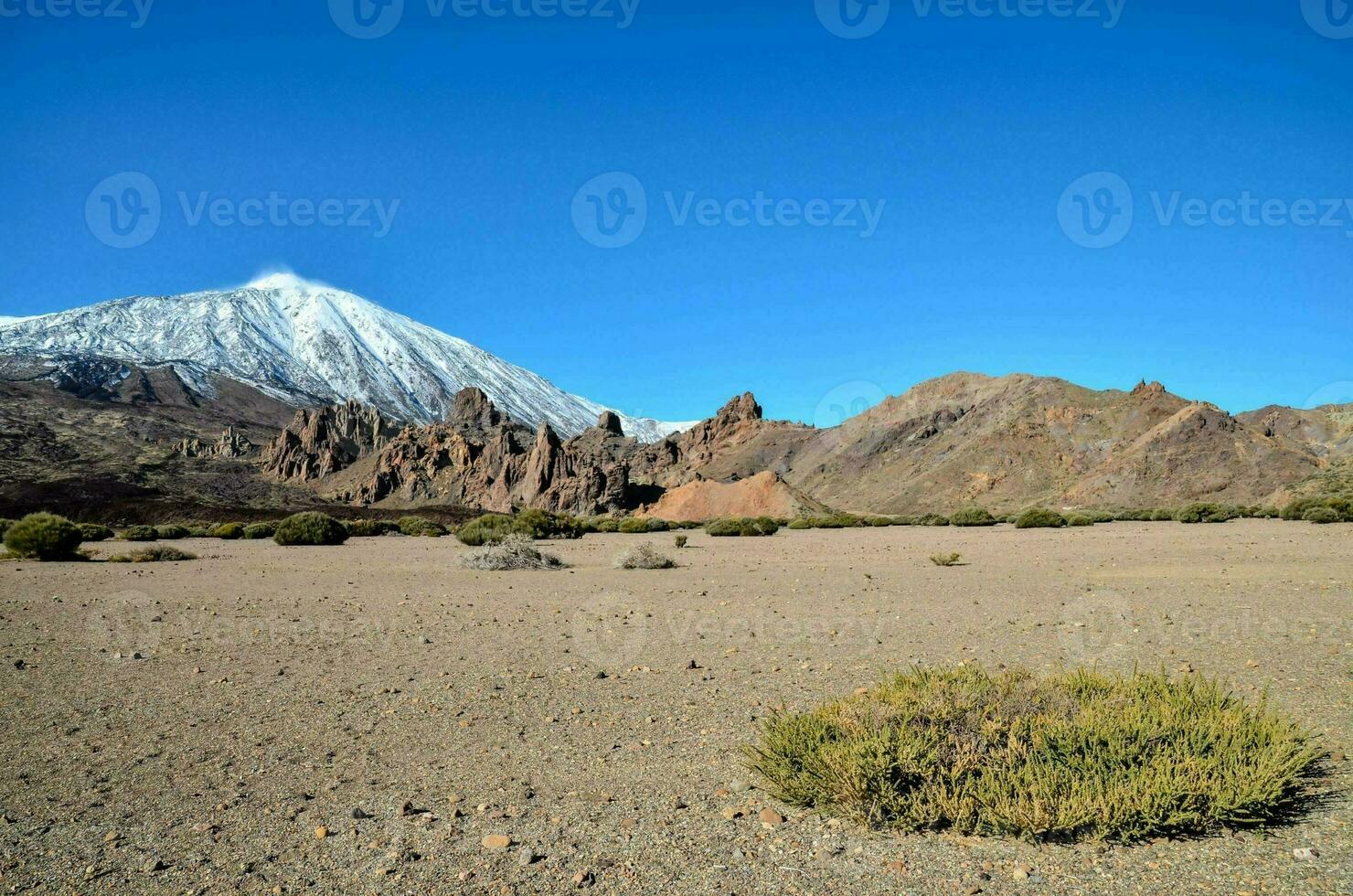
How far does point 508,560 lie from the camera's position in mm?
20609

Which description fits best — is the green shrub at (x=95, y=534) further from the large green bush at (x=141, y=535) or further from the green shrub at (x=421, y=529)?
the green shrub at (x=421, y=529)

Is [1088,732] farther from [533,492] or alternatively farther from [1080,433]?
[1080,433]

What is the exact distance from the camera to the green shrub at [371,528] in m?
40.1

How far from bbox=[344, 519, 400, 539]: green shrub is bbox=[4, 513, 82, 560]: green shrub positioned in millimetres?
15958

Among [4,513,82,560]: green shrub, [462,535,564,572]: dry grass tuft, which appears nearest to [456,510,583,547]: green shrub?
[462,535,564,572]: dry grass tuft

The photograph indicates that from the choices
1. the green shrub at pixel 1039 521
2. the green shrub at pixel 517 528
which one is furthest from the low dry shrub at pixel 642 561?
the green shrub at pixel 1039 521

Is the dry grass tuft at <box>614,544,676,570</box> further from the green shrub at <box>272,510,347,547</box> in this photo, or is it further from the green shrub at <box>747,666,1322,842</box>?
the green shrub at <box>272,510,347,547</box>

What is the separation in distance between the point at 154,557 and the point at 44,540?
110 inches

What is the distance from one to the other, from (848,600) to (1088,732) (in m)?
9.42

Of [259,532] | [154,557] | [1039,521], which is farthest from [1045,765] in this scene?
[259,532]

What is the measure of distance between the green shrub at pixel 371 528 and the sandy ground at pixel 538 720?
24257 mm

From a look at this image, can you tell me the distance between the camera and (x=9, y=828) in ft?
13.9

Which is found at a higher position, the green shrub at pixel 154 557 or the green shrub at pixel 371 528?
the green shrub at pixel 371 528

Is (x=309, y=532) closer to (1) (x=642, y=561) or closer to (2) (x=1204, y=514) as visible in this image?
(1) (x=642, y=561)
